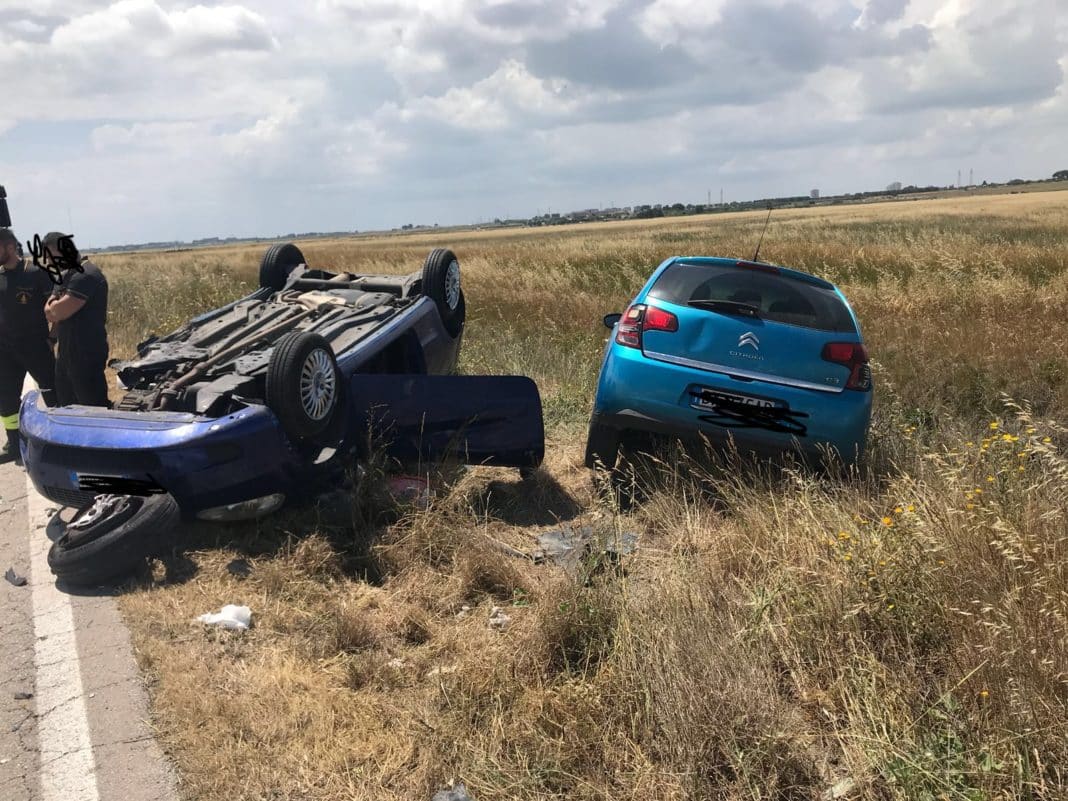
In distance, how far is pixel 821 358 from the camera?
4820 millimetres

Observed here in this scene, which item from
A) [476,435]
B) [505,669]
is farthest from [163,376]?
[505,669]

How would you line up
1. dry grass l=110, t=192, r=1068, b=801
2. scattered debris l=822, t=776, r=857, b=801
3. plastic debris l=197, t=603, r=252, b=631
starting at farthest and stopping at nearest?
plastic debris l=197, t=603, r=252, b=631
dry grass l=110, t=192, r=1068, b=801
scattered debris l=822, t=776, r=857, b=801

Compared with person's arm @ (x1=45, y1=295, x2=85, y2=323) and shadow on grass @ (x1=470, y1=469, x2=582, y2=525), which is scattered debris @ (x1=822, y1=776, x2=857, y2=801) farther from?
person's arm @ (x1=45, y1=295, x2=85, y2=323)

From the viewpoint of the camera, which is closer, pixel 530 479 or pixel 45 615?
pixel 45 615

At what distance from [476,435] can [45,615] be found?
245 cm

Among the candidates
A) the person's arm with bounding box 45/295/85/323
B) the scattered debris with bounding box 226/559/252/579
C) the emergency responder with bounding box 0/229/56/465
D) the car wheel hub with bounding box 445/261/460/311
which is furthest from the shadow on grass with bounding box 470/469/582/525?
the emergency responder with bounding box 0/229/56/465

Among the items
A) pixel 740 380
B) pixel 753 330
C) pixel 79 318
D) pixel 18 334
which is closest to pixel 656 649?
pixel 740 380

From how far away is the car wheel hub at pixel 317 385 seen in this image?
453 cm

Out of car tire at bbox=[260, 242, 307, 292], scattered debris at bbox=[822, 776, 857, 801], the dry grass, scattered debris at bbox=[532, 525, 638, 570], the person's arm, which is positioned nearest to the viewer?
scattered debris at bbox=[822, 776, 857, 801]

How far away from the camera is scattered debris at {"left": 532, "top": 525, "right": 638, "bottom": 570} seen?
12.3ft

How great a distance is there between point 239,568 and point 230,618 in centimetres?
59

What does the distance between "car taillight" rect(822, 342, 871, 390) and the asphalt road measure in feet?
13.2

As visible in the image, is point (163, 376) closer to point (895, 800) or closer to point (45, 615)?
point (45, 615)

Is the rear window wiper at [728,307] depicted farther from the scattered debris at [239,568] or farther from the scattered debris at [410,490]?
the scattered debris at [239,568]
